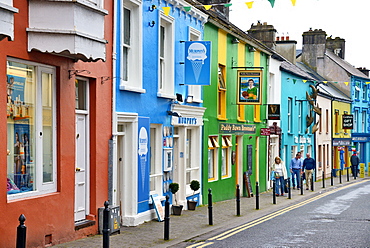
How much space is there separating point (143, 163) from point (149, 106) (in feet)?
5.10

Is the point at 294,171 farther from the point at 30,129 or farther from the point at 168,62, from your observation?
the point at 30,129

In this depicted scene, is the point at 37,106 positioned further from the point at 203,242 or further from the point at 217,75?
the point at 217,75

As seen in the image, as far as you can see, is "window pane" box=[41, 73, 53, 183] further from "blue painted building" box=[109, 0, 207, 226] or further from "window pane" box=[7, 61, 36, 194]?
"blue painted building" box=[109, 0, 207, 226]

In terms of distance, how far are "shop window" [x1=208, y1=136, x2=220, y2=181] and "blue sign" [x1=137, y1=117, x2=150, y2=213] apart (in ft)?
19.7

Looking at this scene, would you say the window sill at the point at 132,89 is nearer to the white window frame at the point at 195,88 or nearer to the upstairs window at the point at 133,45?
the upstairs window at the point at 133,45

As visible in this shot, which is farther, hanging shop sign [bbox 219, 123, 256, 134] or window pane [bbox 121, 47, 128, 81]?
hanging shop sign [bbox 219, 123, 256, 134]

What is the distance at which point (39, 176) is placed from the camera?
1098 centimetres

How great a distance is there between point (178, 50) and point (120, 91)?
4367 millimetres

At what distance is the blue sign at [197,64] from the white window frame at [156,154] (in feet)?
6.69

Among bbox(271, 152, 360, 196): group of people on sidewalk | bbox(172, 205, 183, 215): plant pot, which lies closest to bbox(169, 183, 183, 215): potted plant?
bbox(172, 205, 183, 215): plant pot

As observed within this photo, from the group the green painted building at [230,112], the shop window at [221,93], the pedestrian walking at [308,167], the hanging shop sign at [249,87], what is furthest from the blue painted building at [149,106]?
the pedestrian walking at [308,167]

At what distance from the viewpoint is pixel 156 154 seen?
16.9 meters

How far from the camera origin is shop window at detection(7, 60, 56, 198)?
33.9 feet

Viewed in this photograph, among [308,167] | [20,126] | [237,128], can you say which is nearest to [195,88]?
[237,128]
